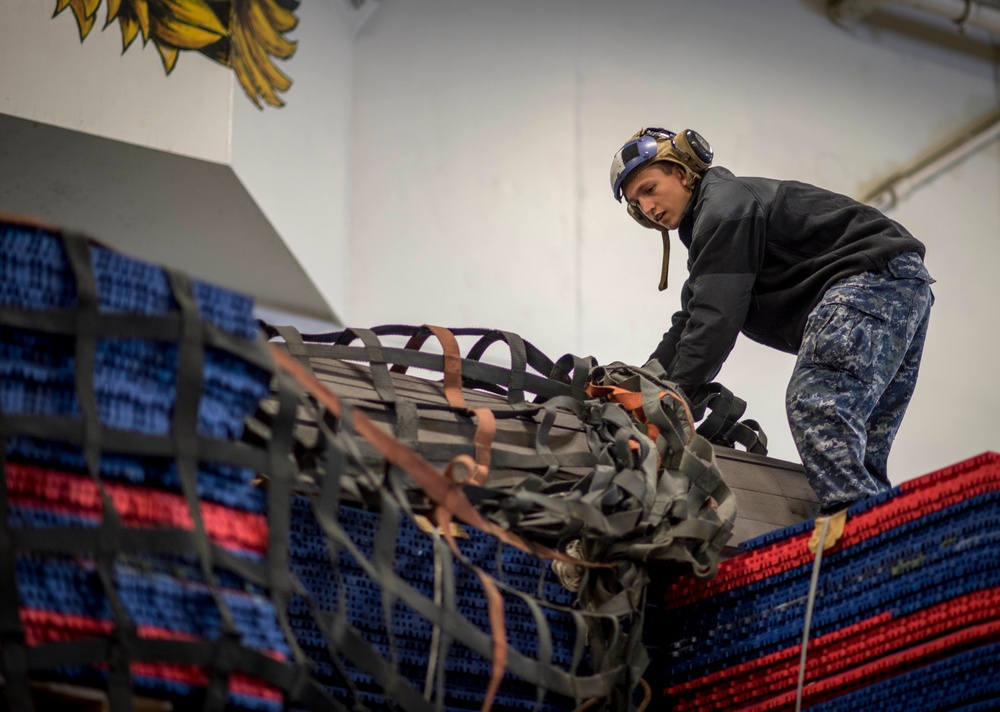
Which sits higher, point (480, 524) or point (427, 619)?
point (480, 524)

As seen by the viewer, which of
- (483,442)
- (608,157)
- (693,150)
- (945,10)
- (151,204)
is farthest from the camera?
(945,10)

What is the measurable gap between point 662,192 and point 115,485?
255 cm

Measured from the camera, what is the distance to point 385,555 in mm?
2029

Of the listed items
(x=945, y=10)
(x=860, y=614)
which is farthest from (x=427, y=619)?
(x=945, y=10)

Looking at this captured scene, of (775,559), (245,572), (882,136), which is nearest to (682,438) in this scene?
(775,559)

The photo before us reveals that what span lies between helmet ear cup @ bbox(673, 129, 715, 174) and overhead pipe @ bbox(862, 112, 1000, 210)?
143 inches

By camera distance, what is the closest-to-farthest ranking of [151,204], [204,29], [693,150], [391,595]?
[391,595], [693,150], [204,29], [151,204]

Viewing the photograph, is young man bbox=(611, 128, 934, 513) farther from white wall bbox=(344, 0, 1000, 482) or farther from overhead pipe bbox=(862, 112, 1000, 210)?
overhead pipe bbox=(862, 112, 1000, 210)

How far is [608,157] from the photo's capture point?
6.51 meters

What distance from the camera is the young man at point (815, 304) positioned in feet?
10.9

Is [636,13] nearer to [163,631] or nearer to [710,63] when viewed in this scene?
[710,63]

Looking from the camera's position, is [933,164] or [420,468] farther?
[933,164]

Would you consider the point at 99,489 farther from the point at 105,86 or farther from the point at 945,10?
the point at 945,10

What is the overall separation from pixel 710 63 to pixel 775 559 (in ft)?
16.3
